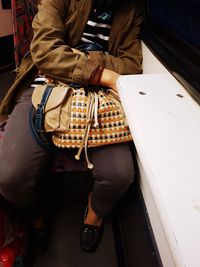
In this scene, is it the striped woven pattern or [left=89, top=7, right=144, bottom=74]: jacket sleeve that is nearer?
the striped woven pattern

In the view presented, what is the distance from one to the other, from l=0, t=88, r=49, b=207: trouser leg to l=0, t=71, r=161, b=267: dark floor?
13.2 inches

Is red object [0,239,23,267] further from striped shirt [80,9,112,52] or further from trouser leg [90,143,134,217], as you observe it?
striped shirt [80,9,112,52]

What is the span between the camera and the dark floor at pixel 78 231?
3.48ft

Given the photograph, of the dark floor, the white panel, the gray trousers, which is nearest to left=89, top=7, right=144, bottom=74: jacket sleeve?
the white panel

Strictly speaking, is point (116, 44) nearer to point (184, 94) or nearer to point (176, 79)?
point (176, 79)

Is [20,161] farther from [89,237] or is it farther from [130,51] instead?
[130,51]

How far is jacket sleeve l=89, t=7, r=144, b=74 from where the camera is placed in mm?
1116

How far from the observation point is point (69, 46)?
1.10m

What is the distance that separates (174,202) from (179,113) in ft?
1.03

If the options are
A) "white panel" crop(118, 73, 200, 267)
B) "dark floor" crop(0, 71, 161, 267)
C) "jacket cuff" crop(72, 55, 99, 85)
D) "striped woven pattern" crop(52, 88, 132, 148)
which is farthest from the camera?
"dark floor" crop(0, 71, 161, 267)

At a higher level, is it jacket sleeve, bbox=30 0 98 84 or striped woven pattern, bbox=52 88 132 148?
jacket sleeve, bbox=30 0 98 84

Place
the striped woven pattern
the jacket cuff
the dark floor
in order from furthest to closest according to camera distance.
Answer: the dark floor, the jacket cuff, the striped woven pattern

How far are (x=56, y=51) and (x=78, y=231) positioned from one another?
893mm

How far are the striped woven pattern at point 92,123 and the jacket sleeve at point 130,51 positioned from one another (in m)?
0.30
